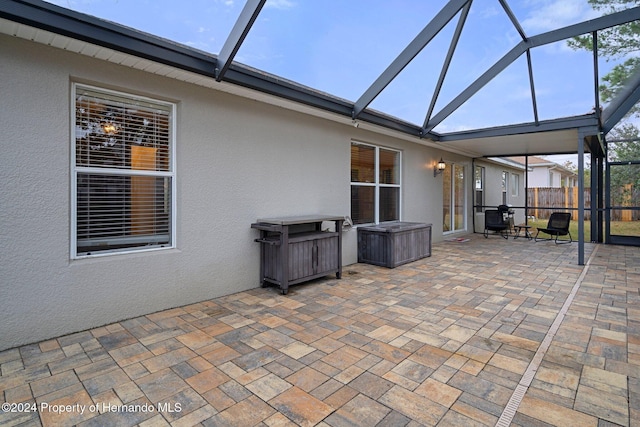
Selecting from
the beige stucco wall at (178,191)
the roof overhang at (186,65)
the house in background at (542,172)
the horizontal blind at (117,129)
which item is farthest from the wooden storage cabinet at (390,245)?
the house in background at (542,172)

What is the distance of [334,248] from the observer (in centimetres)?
500

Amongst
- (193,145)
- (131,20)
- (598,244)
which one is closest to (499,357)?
(193,145)

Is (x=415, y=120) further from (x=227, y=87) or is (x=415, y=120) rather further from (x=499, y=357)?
(x=499, y=357)

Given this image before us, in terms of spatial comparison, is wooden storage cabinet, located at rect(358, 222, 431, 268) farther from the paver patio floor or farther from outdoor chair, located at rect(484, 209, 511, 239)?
outdoor chair, located at rect(484, 209, 511, 239)

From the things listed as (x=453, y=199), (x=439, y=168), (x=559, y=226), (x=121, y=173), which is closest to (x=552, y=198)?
(x=559, y=226)

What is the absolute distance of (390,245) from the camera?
576cm

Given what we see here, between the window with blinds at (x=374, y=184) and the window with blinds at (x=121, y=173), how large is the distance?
3.46 m

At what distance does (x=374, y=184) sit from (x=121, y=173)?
4.61m

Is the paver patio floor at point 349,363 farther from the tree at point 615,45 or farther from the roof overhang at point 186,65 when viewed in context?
the tree at point 615,45

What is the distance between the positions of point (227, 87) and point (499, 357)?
153 inches

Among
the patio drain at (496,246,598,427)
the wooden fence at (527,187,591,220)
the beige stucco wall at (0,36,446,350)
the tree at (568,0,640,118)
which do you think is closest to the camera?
the patio drain at (496,246,598,427)

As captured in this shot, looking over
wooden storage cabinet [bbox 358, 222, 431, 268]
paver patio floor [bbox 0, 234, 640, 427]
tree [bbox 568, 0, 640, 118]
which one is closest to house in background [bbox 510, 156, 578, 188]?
tree [bbox 568, 0, 640, 118]

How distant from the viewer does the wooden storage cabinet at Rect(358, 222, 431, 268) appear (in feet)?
19.0

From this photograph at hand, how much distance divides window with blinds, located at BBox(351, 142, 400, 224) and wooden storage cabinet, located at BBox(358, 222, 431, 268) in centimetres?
48
